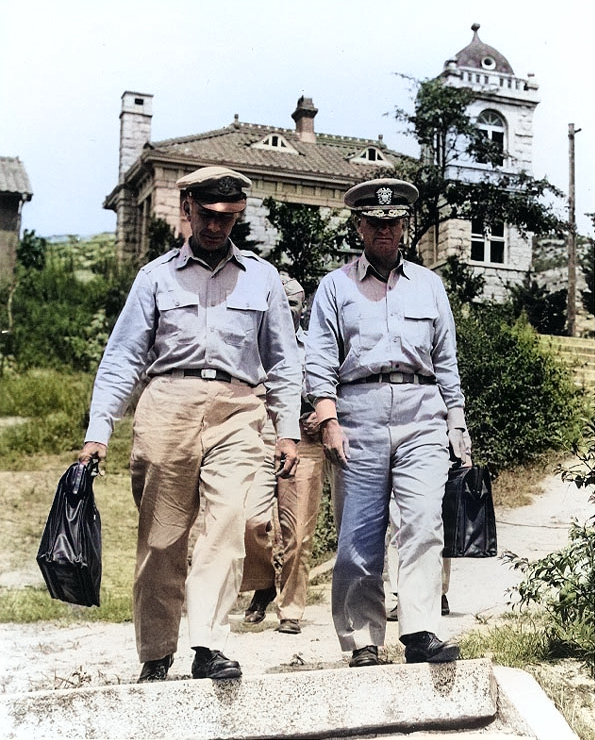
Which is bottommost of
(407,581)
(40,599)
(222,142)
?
(40,599)

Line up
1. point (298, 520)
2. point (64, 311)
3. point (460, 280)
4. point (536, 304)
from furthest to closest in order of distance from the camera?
point (64, 311) < point (536, 304) < point (460, 280) < point (298, 520)

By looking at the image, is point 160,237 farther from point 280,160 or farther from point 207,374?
point 207,374

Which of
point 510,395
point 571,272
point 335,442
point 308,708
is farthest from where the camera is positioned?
point 571,272

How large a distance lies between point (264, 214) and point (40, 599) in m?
5.06

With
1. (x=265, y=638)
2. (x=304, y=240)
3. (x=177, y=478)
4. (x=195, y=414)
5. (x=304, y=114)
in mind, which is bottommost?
(x=265, y=638)

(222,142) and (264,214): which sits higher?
(222,142)

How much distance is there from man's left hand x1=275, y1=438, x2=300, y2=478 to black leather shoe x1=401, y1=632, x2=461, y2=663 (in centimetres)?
79

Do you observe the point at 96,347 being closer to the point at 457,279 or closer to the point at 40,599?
the point at 457,279

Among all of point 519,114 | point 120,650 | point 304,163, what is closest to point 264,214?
point 304,163

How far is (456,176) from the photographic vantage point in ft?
37.0

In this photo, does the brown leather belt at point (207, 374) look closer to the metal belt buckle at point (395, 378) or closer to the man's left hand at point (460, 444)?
the metal belt buckle at point (395, 378)

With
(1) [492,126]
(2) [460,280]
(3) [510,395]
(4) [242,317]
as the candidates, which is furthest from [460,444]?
(1) [492,126]

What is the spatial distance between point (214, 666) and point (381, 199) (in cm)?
203

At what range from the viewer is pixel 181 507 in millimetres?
3904
